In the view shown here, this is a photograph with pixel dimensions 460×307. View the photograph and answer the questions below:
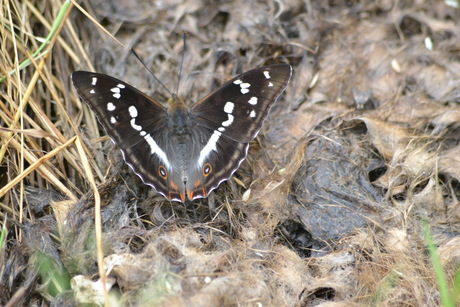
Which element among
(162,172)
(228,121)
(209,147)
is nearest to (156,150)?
(162,172)

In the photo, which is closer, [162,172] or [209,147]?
[162,172]

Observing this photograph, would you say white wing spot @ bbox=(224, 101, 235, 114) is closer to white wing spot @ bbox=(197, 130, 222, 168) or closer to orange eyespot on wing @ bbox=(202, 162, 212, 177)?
white wing spot @ bbox=(197, 130, 222, 168)

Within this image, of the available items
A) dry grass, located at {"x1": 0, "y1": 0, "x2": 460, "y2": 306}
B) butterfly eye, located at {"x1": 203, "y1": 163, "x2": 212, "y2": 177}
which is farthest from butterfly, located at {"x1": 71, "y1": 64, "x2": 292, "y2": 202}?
dry grass, located at {"x1": 0, "y1": 0, "x2": 460, "y2": 306}

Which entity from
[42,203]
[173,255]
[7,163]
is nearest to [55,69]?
[7,163]

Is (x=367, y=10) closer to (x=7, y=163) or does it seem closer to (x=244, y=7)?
(x=244, y=7)

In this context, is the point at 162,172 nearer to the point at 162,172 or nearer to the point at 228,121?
the point at 162,172

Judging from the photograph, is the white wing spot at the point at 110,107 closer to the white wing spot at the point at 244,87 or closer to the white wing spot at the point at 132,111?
the white wing spot at the point at 132,111

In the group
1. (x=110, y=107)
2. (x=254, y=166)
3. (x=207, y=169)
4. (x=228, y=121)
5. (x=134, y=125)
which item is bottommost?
(x=254, y=166)
